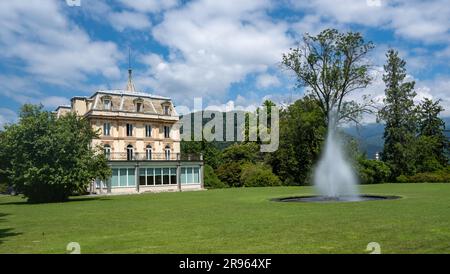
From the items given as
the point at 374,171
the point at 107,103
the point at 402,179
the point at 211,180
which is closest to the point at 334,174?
the point at 211,180

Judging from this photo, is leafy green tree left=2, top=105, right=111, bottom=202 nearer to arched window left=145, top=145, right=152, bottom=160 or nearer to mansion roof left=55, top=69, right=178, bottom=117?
mansion roof left=55, top=69, right=178, bottom=117

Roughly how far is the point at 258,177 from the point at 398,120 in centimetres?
2363

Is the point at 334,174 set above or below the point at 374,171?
above

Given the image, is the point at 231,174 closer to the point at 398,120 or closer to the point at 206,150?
the point at 206,150

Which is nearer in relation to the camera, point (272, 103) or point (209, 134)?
point (272, 103)

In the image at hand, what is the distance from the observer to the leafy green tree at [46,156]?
33375 mm

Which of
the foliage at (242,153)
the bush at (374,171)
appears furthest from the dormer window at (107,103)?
the bush at (374,171)

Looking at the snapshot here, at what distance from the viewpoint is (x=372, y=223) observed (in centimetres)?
1416

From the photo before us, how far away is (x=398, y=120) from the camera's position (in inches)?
2571

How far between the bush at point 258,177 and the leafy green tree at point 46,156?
2381cm

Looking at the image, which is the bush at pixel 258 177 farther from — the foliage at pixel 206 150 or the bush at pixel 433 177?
the bush at pixel 433 177
